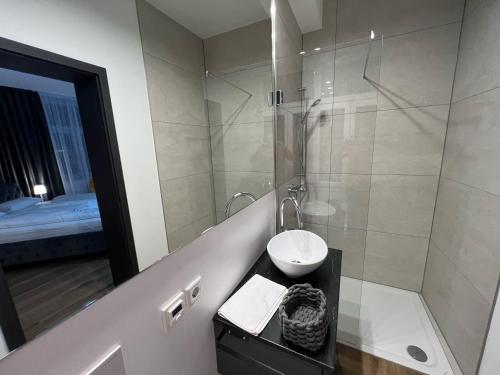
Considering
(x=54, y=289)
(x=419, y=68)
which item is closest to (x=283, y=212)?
(x=54, y=289)

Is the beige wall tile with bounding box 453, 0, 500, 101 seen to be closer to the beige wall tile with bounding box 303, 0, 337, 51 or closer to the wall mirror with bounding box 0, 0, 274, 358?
the beige wall tile with bounding box 303, 0, 337, 51

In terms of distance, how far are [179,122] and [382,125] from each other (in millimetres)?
1780

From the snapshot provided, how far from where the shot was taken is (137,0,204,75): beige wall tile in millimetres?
639

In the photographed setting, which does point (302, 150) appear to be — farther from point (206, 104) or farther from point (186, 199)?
point (186, 199)

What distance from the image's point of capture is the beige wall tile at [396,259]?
1.94m

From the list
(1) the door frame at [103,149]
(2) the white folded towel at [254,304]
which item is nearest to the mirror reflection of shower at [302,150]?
(2) the white folded towel at [254,304]

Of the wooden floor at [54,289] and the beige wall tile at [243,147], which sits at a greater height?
the beige wall tile at [243,147]

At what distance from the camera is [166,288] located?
0.72 m

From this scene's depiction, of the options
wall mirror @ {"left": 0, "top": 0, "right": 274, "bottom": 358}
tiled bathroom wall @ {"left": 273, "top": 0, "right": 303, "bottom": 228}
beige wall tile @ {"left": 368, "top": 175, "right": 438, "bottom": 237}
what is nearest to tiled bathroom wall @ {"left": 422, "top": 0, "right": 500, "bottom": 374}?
beige wall tile @ {"left": 368, "top": 175, "right": 438, "bottom": 237}

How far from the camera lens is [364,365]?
1.43 m

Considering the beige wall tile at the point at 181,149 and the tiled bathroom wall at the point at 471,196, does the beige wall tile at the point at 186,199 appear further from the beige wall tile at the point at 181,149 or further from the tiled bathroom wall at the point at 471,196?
the tiled bathroom wall at the point at 471,196

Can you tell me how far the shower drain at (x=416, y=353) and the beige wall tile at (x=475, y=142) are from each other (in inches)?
46.5

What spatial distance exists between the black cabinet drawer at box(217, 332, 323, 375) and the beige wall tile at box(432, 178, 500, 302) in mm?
1161

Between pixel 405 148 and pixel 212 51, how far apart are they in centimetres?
174
